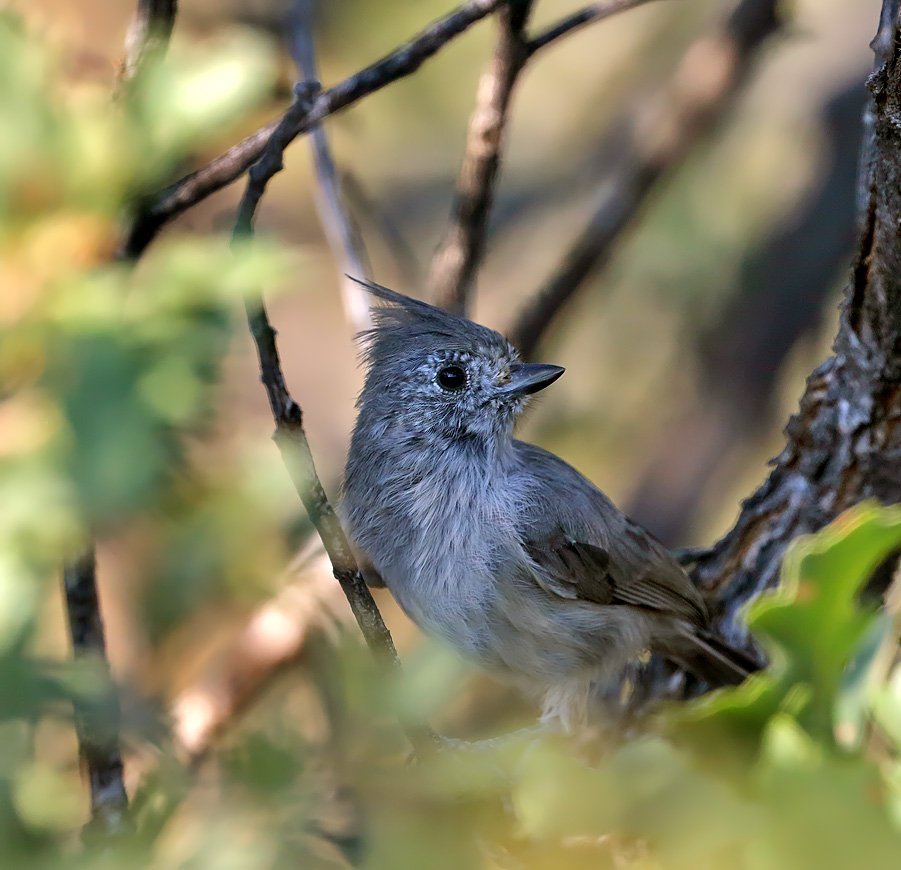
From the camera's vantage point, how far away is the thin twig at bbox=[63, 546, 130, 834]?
0.90 meters

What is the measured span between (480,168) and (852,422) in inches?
58.3

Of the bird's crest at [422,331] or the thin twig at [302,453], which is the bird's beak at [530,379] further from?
the thin twig at [302,453]

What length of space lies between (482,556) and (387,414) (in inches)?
23.5

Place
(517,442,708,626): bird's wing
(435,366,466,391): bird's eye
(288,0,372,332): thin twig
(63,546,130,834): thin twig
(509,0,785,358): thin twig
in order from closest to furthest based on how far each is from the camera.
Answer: (63,546,130,834): thin twig → (517,442,708,626): bird's wing → (435,366,466,391): bird's eye → (288,0,372,332): thin twig → (509,0,785,358): thin twig

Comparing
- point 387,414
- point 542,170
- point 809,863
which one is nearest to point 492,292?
point 542,170

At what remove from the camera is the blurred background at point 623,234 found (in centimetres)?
401

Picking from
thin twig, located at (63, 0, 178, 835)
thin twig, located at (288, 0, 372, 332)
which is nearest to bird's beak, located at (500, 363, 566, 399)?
thin twig, located at (288, 0, 372, 332)

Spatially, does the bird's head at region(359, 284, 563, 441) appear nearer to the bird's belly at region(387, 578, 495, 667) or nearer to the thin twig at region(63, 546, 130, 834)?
the bird's belly at region(387, 578, 495, 667)

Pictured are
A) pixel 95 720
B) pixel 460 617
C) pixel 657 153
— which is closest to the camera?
pixel 95 720

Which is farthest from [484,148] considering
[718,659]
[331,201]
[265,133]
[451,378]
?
[718,659]

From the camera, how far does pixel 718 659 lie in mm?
2600

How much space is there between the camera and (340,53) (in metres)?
4.32

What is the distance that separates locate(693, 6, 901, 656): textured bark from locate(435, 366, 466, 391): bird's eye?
0.88 meters

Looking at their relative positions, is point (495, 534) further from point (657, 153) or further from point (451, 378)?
point (657, 153)
